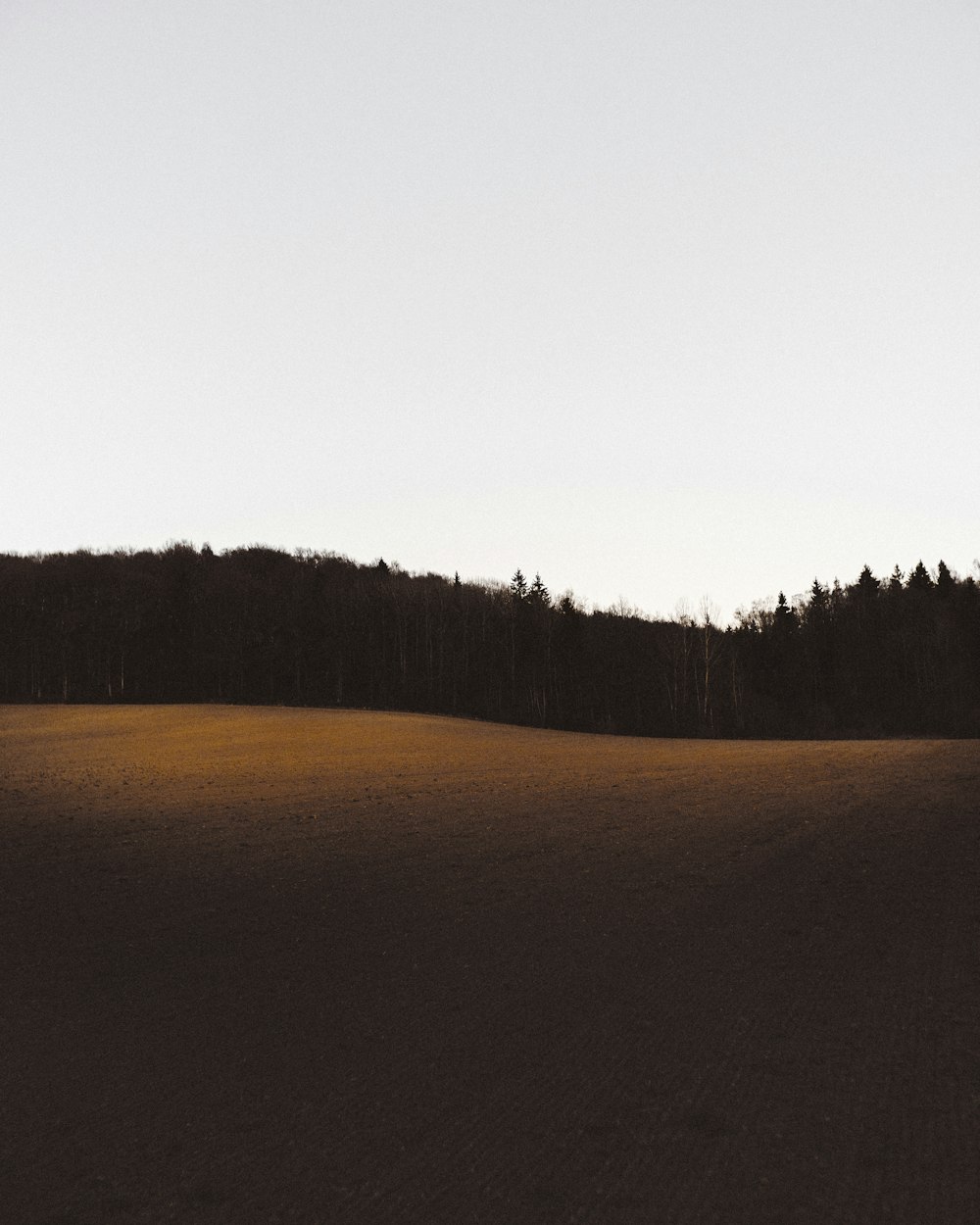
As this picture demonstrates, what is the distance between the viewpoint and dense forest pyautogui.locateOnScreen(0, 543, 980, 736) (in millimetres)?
87375

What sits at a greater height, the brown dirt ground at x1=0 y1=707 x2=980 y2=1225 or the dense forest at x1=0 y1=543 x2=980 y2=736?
the dense forest at x1=0 y1=543 x2=980 y2=736

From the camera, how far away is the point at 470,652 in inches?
3900

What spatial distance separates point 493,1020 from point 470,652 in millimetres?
91667

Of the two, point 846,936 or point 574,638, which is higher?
point 574,638

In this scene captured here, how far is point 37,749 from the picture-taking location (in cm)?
3419

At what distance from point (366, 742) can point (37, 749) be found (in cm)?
1249

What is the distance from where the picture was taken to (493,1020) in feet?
24.4

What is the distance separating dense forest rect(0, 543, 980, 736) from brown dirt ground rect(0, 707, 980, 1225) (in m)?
62.7

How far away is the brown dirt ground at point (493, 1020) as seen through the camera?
4.99 metres

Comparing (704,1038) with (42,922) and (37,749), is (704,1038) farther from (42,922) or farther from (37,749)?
(37,749)

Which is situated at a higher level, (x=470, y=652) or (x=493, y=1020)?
(x=470, y=652)

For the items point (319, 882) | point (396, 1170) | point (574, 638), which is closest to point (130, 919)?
point (319, 882)

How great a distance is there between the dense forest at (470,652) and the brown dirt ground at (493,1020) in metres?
62.7

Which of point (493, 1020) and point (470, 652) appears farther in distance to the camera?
point (470, 652)
